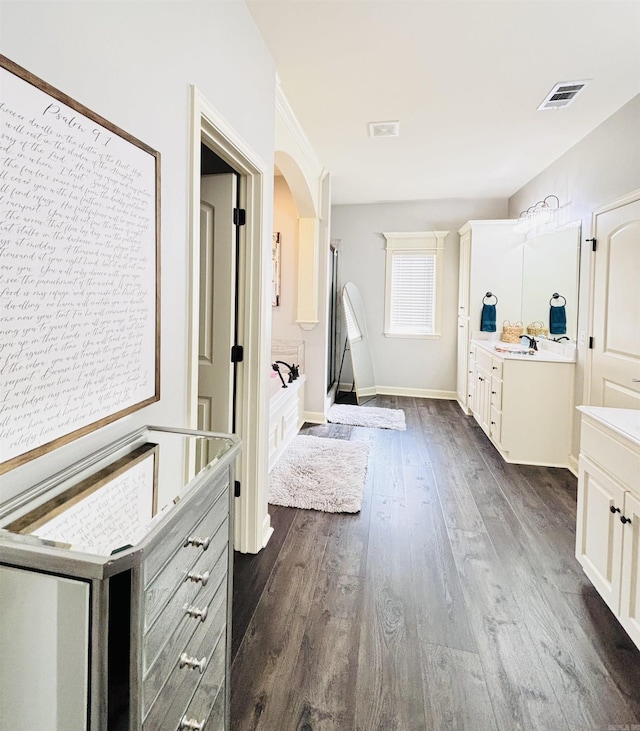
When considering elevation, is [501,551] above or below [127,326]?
below

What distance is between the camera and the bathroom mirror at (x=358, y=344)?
221 inches

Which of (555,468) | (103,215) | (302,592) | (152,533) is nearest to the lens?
(152,533)

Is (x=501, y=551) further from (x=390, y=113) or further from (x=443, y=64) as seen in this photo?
(x=390, y=113)

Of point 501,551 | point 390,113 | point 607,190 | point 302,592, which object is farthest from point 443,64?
point 302,592

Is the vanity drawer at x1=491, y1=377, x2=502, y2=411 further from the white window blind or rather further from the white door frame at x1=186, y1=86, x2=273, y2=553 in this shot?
the white door frame at x1=186, y1=86, x2=273, y2=553

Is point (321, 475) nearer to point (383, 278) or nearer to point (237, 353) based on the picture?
point (237, 353)

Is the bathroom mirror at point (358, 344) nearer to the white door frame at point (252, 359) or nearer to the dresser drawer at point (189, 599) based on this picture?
the white door frame at point (252, 359)

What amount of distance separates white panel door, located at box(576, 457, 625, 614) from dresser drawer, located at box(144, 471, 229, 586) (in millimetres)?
1594

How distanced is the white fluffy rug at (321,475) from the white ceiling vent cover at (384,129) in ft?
8.95

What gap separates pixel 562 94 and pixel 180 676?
12.0 ft

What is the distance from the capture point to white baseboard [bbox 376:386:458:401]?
6.02 meters

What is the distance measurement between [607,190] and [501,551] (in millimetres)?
2680

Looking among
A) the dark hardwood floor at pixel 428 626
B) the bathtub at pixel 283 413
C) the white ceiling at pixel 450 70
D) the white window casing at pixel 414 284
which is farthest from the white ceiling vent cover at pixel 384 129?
the dark hardwood floor at pixel 428 626

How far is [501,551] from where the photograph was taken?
7.74 ft
